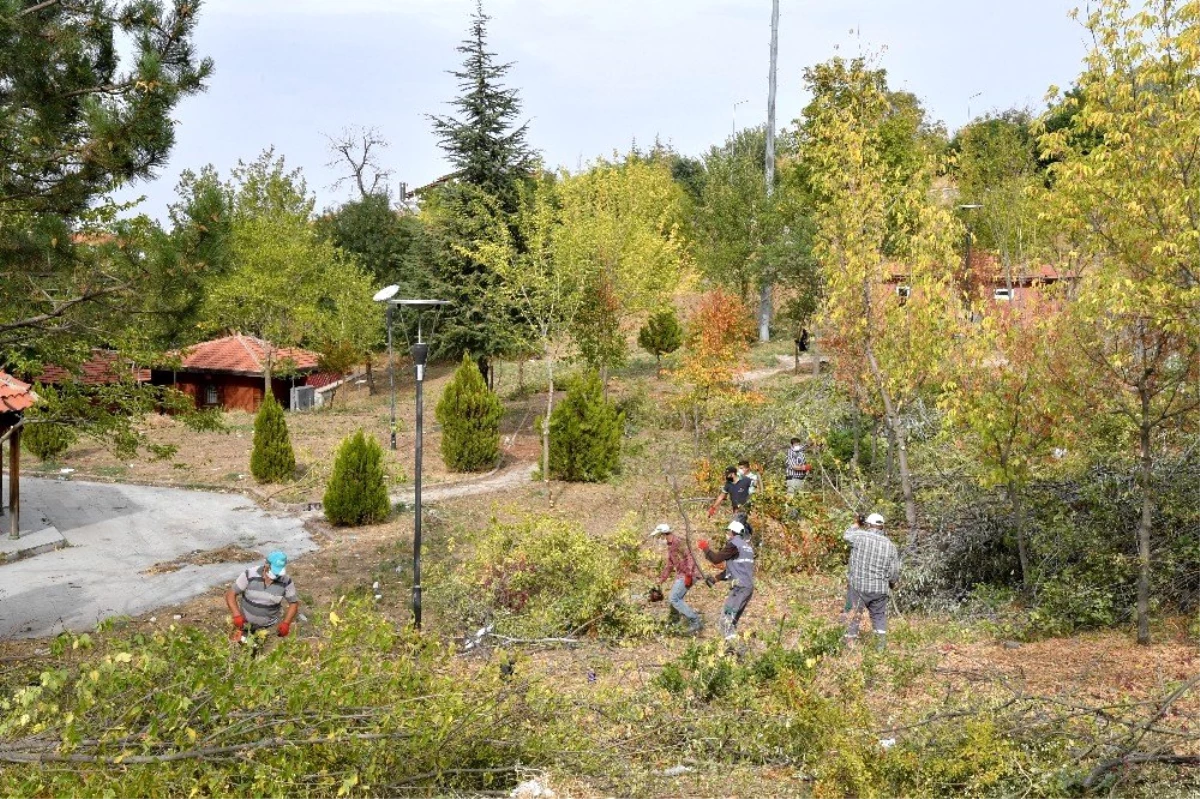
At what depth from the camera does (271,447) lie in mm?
20234

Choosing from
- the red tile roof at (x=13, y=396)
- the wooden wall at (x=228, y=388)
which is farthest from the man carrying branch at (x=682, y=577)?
the wooden wall at (x=228, y=388)

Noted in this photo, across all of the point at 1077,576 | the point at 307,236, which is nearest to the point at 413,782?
the point at 1077,576

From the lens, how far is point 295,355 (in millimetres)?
34781

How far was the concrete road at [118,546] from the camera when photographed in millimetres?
12773

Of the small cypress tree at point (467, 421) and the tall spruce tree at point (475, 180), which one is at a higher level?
the tall spruce tree at point (475, 180)

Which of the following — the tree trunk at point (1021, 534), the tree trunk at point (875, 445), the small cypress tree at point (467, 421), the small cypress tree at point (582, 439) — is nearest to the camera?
the tree trunk at point (1021, 534)

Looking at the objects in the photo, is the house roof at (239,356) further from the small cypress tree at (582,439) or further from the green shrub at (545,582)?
the green shrub at (545,582)

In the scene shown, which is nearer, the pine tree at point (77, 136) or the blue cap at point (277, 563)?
the pine tree at point (77, 136)

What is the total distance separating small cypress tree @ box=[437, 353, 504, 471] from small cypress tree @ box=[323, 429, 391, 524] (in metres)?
3.98

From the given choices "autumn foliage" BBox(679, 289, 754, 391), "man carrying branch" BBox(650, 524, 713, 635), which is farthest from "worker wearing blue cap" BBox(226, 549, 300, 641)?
"autumn foliage" BBox(679, 289, 754, 391)

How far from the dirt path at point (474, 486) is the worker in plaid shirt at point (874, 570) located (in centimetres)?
1051

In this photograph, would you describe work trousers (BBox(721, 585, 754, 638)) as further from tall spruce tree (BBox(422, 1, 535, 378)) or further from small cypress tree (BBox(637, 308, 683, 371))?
small cypress tree (BBox(637, 308, 683, 371))

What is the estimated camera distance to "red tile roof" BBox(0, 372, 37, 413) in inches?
601

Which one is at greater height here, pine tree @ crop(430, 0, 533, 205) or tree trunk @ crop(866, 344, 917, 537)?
pine tree @ crop(430, 0, 533, 205)
